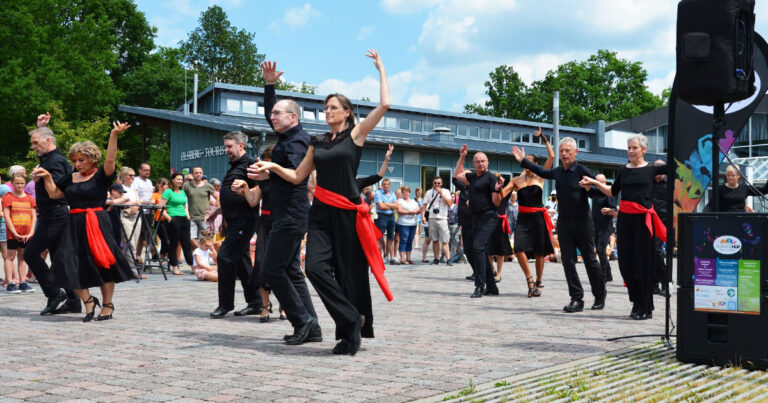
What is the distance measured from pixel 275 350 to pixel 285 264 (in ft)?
2.33

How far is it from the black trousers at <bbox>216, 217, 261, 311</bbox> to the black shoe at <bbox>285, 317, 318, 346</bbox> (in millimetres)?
1887

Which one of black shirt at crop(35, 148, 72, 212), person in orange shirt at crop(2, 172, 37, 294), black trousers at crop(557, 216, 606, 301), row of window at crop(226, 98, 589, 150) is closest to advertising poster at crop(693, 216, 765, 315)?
black trousers at crop(557, 216, 606, 301)

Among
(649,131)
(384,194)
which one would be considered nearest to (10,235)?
(384,194)

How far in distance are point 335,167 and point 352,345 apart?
1.35m

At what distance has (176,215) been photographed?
50.1 ft

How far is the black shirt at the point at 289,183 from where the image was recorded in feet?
21.9

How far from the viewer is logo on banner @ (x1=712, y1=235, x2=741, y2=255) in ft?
19.1

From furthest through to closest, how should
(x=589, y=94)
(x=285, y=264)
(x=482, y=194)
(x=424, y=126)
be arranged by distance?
1. (x=589, y=94)
2. (x=424, y=126)
3. (x=482, y=194)
4. (x=285, y=264)

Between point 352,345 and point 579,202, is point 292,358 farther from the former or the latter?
point 579,202

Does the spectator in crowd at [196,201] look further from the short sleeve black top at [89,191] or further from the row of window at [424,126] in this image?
the row of window at [424,126]

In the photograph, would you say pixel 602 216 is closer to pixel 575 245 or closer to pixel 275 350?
pixel 575 245

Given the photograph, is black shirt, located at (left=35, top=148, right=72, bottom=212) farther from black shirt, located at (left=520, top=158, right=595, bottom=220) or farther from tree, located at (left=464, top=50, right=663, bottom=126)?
tree, located at (left=464, top=50, right=663, bottom=126)

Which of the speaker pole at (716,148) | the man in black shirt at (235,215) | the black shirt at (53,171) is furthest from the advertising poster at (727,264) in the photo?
the black shirt at (53,171)

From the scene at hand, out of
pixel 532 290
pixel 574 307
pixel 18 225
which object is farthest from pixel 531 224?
pixel 18 225
